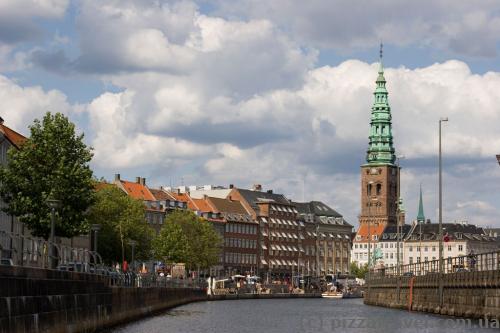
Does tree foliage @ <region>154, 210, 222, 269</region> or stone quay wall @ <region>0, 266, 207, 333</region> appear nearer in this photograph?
stone quay wall @ <region>0, 266, 207, 333</region>

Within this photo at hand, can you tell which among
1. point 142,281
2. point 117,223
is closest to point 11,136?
point 142,281

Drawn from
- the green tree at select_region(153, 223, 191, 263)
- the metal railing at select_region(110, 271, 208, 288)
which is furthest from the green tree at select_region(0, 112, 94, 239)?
the green tree at select_region(153, 223, 191, 263)

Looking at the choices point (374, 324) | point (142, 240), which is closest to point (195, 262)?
point (142, 240)

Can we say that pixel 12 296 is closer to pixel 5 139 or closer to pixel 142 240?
pixel 5 139

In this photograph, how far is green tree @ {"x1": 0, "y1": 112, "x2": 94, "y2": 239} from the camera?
82562 mm

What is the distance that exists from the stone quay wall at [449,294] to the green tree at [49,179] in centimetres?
2617

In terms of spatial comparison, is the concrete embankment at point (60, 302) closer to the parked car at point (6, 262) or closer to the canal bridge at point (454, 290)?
the parked car at point (6, 262)

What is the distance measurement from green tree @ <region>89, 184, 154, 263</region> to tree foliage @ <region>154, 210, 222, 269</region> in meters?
26.7

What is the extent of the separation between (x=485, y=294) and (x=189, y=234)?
11347 centimetres

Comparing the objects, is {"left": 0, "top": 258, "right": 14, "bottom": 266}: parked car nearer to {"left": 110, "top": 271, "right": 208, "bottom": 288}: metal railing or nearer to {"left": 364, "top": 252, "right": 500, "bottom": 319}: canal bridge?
{"left": 110, "top": 271, "right": 208, "bottom": 288}: metal railing

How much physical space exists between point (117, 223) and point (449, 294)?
213 feet

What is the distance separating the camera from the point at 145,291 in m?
86.4

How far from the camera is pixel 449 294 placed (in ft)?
251

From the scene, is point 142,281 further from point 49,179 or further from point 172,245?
point 172,245
